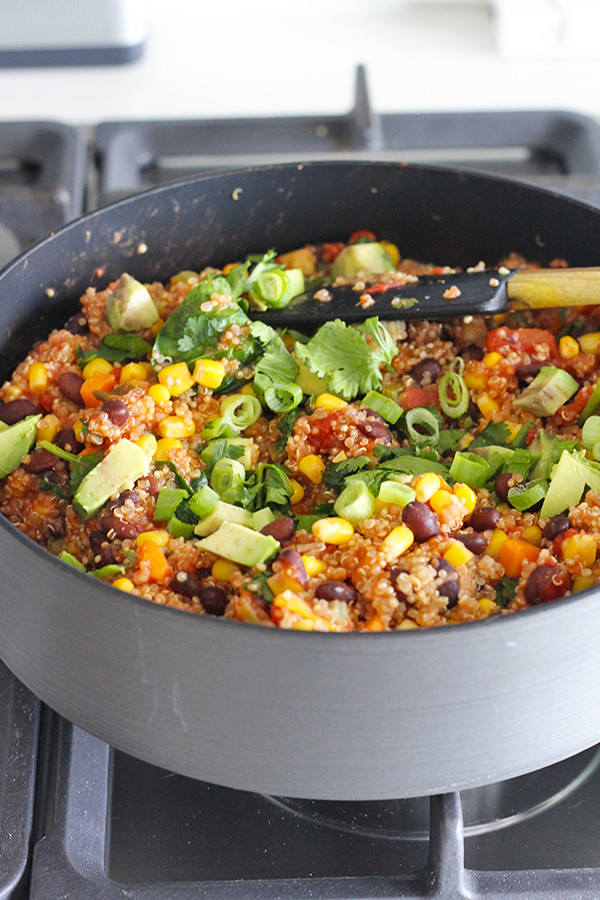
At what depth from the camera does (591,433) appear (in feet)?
5.16

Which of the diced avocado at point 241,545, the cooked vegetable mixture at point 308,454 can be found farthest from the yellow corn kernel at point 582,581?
the diced avocado at point 241,545

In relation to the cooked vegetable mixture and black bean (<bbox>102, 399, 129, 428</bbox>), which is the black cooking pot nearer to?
the cooked vegetable mixture

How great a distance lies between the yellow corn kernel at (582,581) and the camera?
1.33 meters

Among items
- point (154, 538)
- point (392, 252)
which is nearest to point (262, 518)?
point (154, 538)

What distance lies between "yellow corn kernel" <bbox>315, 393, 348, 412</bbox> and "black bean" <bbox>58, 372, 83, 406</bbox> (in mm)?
446

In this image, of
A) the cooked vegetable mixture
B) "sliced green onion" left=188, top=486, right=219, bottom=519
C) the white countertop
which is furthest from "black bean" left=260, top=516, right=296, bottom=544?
the white countertop

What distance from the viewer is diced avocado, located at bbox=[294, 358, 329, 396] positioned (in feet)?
5.54

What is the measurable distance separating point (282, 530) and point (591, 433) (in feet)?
1.84

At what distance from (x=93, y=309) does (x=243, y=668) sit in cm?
98

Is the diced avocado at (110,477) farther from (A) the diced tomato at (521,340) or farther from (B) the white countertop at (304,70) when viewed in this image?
(B) the white countertop at (304,70)

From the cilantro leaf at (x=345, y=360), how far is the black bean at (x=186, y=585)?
0.47 metres

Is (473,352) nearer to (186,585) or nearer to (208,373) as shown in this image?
(208,373)

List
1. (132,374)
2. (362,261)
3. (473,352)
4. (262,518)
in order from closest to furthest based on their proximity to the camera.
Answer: (262,518) → (132,374) → (473,352) → (362,261)

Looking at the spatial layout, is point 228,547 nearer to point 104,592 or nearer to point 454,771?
point 104,592
